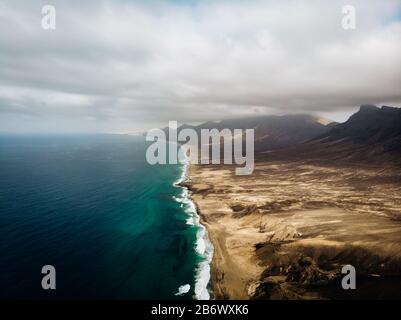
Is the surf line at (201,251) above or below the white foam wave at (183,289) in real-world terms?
above

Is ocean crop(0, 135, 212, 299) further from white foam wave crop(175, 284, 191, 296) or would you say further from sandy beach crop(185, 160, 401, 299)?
sandy beach crop(185, 160, 401, 299)

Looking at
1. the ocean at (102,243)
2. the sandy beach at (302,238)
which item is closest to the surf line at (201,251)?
the ocean at (102,243)

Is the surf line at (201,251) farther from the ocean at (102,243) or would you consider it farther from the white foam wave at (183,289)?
the ocean at (102,243)

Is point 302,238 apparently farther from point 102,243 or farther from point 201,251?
point 102,243

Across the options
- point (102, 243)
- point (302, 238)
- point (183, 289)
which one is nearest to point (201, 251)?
point (183, 289)
